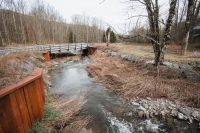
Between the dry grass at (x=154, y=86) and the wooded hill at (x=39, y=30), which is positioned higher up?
the wooded hill at (x=39, y=30)

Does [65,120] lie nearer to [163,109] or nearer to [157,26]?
[163,109]

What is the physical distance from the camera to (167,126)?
4.62 meters

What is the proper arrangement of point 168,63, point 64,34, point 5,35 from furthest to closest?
point 64,34 < point 5,35 < point 168,63

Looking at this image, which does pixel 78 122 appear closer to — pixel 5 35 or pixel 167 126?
pixel 167 126

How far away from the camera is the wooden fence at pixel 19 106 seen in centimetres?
277

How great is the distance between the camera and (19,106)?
317 cm

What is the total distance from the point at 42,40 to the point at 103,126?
31853 millimetres

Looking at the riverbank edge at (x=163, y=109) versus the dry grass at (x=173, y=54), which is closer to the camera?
the riverbank edge at (x=163, y=109)

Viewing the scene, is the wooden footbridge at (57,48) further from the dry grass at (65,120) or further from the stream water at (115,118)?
the dry grass at (65,120)

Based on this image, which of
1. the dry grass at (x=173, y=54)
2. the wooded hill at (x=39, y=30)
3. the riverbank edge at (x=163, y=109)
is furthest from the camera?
the wooded hill at (x=39, y=30)

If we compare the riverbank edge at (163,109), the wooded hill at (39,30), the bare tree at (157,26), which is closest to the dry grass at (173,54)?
the bare tree at (157,26)

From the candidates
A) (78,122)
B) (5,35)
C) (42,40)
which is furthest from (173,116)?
(42,40)

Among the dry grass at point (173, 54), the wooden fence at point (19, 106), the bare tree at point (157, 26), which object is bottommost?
the wooden fence at point (19, 106)

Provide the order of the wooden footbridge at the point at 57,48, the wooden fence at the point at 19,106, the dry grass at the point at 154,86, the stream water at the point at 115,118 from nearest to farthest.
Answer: the wooden fence at the point at 19,106 → the stream water at the point at 115,118 → the dry grass at the point at 154,86 → the wooden footbridge at the point at 57,48
